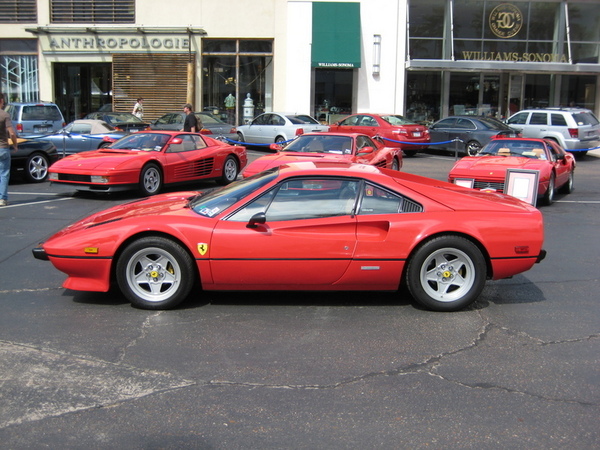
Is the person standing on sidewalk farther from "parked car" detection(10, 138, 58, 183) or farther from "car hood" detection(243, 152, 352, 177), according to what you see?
"car hood" detection(243, 152, 352, 177)

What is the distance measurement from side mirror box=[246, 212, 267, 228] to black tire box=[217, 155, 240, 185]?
878cm

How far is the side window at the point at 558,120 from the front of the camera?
21.1m

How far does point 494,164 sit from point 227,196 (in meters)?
7.48

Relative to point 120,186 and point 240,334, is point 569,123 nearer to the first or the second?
Answer: point 120,186

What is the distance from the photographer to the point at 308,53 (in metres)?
28.3

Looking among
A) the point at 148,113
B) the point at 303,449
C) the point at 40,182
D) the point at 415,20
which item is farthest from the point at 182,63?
the point at 303,449

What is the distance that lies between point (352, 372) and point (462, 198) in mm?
2257

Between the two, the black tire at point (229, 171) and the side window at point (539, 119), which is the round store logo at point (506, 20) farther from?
the black tire at point (229, 171)

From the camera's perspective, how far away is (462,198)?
20.0ft

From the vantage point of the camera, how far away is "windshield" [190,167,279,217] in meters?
6.00

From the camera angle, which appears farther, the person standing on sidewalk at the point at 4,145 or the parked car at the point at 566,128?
the parked car at the point at 566,128

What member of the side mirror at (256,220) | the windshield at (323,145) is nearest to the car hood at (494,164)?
the windshield at (323,145)

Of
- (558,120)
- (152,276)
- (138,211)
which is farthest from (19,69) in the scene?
(152,276)

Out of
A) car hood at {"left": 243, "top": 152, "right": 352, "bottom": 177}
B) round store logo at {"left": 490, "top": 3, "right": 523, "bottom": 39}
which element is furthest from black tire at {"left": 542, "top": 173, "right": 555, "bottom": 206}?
round store logo at {"left": 490, "top": 3, "right": 523, "bottom": 39}
